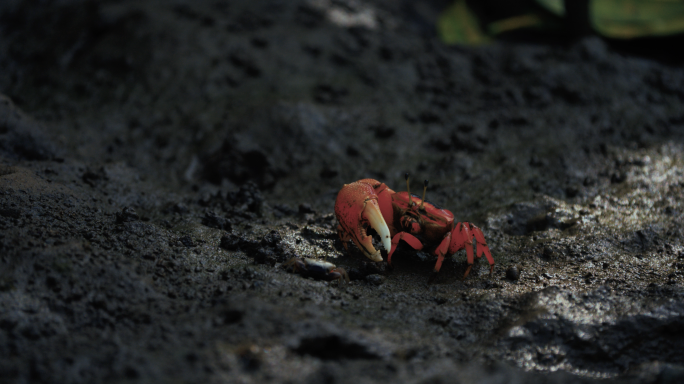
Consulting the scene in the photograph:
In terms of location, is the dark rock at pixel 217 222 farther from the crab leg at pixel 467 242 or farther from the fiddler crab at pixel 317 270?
the crab leg at pixel 467 242

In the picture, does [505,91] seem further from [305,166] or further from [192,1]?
[192,1]

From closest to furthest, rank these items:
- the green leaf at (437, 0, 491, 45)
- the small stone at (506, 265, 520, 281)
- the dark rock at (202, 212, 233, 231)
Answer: the small stone at (506, 265, 520, 281) → the dark rock at (202, 212, 233, 231) → the green leaf at (437, 0, 491, 45)

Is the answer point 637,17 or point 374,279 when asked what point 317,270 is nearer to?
point 374,279

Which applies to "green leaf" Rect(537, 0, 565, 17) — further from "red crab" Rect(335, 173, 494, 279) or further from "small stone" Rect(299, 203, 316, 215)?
"small stone" Rect(299, 203, 316, 215)

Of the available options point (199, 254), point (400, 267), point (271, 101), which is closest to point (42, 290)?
point (199, 254)

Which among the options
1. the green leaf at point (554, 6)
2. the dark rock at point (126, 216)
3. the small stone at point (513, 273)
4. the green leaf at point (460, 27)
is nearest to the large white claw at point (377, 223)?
the small stone at point (513, 273)

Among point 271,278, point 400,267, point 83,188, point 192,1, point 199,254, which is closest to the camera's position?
point 271,278

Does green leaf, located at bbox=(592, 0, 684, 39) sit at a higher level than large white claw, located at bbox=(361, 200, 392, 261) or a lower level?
higher

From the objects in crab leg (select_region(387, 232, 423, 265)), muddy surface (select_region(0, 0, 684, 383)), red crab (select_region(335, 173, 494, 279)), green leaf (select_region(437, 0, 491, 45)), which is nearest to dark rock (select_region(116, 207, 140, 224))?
muddy surface (select_region(0, 0, 684, 383))
